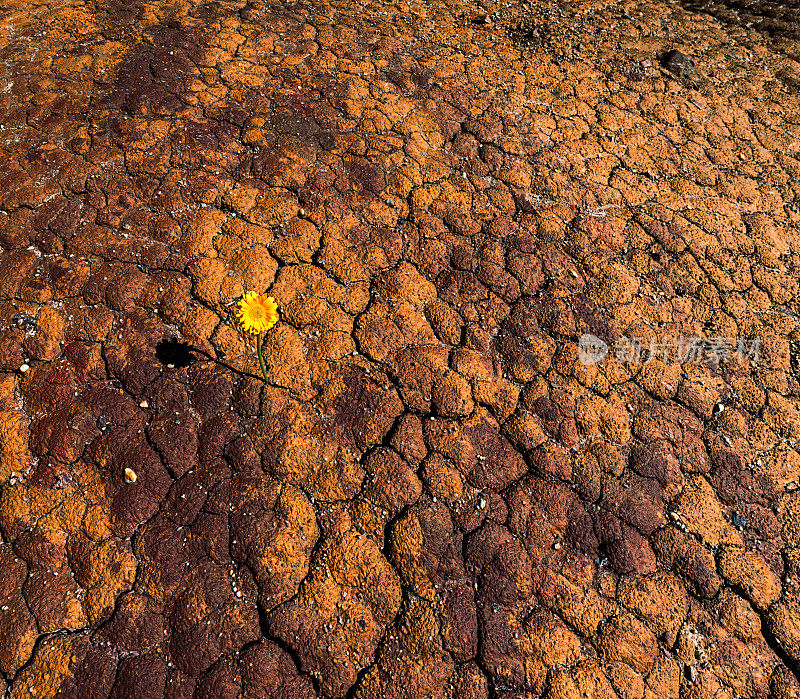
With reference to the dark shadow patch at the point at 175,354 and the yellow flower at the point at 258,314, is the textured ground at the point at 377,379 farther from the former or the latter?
the yellow flower at the point at 258,314

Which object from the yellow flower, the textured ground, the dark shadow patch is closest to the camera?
the textured ground

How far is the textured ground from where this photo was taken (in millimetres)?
1446

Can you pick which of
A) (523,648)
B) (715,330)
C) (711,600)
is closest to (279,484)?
(523,648)

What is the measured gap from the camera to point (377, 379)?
1.88m

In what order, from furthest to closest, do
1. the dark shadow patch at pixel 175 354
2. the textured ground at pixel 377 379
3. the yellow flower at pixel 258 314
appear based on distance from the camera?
the dark shadow patch at pixel 175 354 → the yellow flower at pixel 258 314 → the textured ground at pixel 377 379

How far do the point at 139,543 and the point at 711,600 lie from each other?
1.78 m

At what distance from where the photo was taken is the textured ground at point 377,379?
1.45m

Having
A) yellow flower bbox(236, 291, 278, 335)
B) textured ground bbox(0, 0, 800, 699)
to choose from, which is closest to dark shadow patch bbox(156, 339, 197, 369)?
textured ground bbox(0, 0, 800, 699)

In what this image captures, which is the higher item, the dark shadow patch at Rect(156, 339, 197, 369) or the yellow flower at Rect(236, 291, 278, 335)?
the yellow flower at Rect(236, 291, 278, 335)

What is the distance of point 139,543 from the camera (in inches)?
59.4

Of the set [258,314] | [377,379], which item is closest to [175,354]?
[258,314]

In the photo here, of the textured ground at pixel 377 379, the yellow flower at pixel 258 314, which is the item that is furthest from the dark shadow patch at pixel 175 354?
the yellow flower at pixel 258 314

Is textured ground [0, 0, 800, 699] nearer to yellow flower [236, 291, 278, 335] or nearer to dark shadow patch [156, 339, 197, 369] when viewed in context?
dark shadow patch [156, 339, 197, 369]

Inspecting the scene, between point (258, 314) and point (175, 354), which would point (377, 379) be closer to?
point (258, 314)
